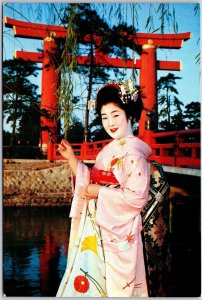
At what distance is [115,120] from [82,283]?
72 cm

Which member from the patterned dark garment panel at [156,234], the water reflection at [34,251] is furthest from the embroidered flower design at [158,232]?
the water reflection at [34,251]

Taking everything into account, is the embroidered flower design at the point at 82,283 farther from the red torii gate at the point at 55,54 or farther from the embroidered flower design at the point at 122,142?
the red torii gate at the point at 55,54

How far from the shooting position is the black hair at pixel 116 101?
6.39 ft

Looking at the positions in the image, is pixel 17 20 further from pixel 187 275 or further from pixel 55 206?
pixel 55 206

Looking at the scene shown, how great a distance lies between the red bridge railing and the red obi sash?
48 cm

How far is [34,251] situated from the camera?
452cm

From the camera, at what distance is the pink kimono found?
72.8 inches

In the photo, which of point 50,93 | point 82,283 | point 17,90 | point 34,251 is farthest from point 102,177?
point 34,251

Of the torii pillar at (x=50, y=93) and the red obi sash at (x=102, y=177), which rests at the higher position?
the torii pillar at (x=50, y=93)

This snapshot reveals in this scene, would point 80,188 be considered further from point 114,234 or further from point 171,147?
point 171,147

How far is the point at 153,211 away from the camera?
193 cm

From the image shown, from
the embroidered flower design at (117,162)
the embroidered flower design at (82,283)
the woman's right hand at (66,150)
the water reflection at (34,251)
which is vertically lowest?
the water reflection at (34,251)

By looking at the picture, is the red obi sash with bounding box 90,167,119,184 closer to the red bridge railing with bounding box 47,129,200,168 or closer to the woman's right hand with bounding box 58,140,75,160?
the woman's right hand with bounding box 58,140,75,160

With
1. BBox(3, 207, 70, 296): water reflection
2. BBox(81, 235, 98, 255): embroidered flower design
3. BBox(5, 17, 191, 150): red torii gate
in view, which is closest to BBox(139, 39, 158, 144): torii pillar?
BBox(5, 17, 191, 150): red torii gate
